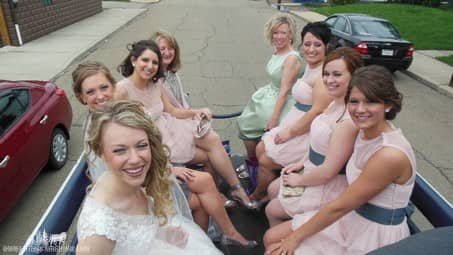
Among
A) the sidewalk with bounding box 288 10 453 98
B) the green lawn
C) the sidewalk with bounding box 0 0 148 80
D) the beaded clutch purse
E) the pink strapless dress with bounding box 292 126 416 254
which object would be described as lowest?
the sidewalk with bounding box 0 0 148 80

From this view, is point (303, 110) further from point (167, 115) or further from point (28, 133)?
point (28, 133)

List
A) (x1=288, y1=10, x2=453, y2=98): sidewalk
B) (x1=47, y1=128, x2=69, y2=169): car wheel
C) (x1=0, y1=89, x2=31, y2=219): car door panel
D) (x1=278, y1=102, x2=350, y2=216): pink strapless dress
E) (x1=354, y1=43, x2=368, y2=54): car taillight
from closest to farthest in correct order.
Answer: (x1=278, y1=102, x2=350, y2=216): pink strapless dress, (x1=0, y1=89, x2=31, y2=219): car door panel, (x1=47, y1=128, x2=69, y2=169): car wheel, (x1=288, y1=10, x2=453, y2=98): sidewalk, (x1=354, y1=43, x2=368, y2=54): car taillight

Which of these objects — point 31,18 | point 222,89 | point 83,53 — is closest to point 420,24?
point 222,89

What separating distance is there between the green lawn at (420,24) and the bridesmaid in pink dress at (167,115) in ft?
37.3

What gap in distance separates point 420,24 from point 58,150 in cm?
1541

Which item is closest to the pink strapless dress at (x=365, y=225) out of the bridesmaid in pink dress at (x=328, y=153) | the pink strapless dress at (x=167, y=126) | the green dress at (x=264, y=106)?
the bridesmaid in pink dress at (x=328, y=153)

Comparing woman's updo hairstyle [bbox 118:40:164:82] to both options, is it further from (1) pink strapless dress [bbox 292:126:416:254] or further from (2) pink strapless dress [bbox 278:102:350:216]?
(1) pink strapless dress [bbox 292:126:416:254]

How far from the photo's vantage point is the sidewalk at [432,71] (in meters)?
8.29

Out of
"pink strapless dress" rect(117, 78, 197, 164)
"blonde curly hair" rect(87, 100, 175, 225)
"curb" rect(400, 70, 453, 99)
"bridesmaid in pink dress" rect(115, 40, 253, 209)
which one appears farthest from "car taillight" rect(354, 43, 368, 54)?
"blonde curly hair" rect(87, 100, 175, 225)

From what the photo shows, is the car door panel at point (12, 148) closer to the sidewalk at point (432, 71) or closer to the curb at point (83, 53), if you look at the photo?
the curb at point (83, 53)

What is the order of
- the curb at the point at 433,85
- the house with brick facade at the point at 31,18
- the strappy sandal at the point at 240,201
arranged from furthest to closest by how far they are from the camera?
the house with brick facade at the point at 31,18, the curb at the point at 433,85, the strappy sandal at the point at 240,201

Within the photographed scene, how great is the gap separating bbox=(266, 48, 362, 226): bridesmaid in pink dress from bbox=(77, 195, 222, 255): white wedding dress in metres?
0.72

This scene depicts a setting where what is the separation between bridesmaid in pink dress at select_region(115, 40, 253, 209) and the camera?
2.90 m

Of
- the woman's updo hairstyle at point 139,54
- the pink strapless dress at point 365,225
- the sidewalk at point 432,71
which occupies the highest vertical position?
the woman's updo hairstyle at point 139,54
